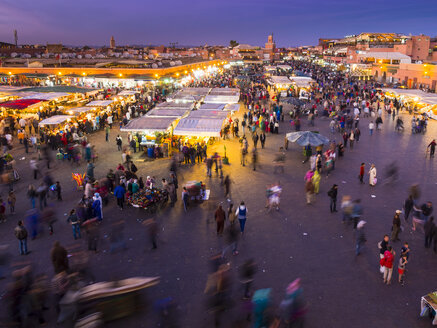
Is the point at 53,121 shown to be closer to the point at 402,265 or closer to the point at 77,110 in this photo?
the point at 77,110

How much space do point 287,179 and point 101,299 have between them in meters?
8.92

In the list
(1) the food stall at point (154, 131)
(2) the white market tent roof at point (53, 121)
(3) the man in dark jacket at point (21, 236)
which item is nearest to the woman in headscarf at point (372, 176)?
(1) the food stall at point (154, 131)

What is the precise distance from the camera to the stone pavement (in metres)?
6.20

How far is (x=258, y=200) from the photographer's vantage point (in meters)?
11.0

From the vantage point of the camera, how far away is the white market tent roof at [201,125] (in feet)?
51.1

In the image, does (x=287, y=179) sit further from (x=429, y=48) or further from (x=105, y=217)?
(x=429, y=48)

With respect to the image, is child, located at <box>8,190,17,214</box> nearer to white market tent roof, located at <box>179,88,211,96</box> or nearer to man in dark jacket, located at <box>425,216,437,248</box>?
man in dark jacket, located at <box>425,216,437,248</box>

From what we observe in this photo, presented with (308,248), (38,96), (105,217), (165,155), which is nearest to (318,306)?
(308,248)

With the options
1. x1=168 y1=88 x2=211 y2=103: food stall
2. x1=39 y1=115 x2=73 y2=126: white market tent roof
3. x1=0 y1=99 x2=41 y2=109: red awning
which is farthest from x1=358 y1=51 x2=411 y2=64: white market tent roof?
x1=0 y1=99 x2=41 y2=109: red awning

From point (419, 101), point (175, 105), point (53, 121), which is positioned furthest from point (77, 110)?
point (419, 101)

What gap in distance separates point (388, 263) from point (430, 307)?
1.07 meters

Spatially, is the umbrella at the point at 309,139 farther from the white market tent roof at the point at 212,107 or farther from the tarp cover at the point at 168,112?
the white market tent roof at the point at 212,107

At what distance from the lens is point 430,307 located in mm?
5699

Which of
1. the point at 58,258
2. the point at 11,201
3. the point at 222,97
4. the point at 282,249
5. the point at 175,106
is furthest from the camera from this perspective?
the point at 222,97
